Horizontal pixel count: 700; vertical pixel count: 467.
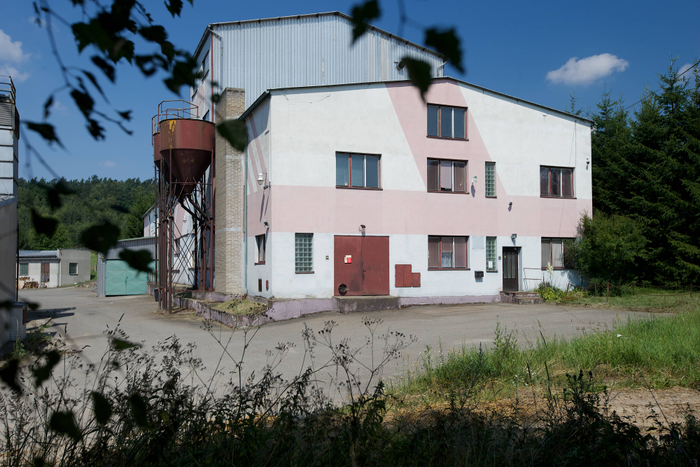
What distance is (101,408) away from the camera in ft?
4.58

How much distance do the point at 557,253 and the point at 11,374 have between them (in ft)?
72.6

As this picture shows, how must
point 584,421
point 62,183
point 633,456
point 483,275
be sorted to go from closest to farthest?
point 62,183 < point 633,456 < point 584,421 < point 483,275

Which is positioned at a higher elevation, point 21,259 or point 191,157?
point 191,157

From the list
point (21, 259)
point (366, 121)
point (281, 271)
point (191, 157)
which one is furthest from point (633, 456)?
point (21, 259)

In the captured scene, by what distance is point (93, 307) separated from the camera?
71.7 ft

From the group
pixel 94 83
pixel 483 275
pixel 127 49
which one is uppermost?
pixel 127 49

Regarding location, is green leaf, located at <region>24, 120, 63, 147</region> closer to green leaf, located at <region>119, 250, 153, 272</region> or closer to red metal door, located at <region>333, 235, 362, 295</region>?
green leaf, located at <region>119, 250, 153, 272</region>

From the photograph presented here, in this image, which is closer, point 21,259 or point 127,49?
point 127,49

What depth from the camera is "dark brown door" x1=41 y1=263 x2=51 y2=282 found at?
4467 cm

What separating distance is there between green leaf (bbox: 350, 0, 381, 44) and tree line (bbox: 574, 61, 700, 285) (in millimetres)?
20606

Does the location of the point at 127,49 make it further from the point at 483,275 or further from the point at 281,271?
the point at 483,275

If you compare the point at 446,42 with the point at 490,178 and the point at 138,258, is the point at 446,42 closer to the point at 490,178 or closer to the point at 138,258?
the point at 138,258

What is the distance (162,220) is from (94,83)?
2210 cm

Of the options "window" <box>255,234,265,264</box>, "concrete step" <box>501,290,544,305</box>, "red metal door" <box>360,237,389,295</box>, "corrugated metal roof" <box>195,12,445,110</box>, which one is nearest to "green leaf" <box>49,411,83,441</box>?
"red metal door" <box>360,237,389,295</box>
